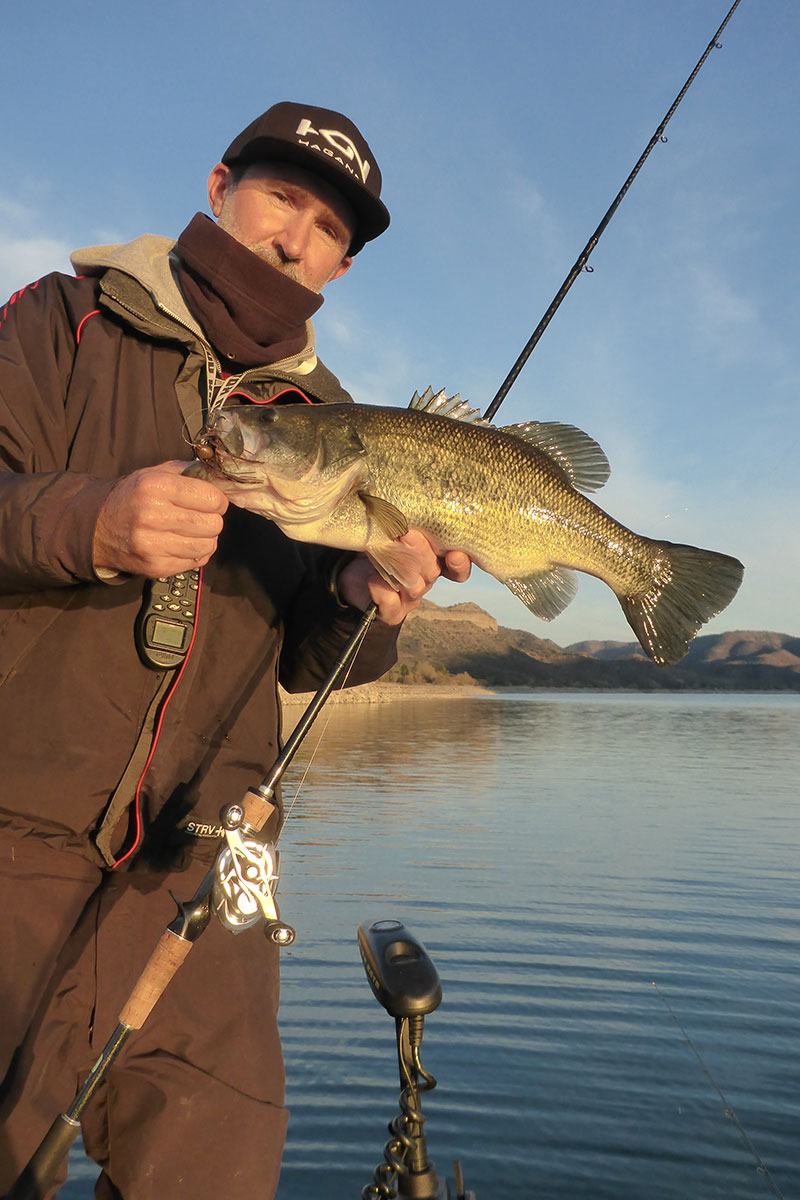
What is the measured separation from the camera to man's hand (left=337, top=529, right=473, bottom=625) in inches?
125

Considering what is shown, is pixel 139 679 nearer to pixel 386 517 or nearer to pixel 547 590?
pixel 386 517

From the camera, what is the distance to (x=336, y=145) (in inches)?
135

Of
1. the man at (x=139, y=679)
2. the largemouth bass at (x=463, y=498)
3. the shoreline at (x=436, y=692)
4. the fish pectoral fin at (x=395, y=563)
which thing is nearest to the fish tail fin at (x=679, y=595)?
the largemouth bass at (x=463, y=498)

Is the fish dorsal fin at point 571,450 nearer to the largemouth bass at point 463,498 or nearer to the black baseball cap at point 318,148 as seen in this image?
the largemouth bass at point 463,498

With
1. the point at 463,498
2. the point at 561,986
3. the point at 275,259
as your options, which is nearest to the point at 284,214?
the point at 275,259

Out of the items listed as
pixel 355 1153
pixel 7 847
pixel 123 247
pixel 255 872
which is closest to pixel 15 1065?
pixel 7 847

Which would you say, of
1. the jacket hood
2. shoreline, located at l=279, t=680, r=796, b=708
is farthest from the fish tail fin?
shoreline, located at l=279, t=680, r=796, b=708

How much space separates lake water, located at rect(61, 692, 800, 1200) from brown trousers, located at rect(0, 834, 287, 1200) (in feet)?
7.31

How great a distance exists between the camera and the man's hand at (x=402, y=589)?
10.4 feet

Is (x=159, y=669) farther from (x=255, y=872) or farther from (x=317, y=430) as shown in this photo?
(x=317, y=430)

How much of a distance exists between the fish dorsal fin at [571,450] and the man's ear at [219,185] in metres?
1.42

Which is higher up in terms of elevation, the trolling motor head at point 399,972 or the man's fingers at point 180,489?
the man's fingers at point 180,489

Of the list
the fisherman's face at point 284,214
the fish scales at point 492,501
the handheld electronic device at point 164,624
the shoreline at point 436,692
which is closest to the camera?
the handheld electronic device at point 164,624

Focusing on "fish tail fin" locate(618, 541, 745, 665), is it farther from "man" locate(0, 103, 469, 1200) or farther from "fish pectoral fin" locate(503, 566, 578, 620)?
"man" locate(0, 103, 469, 1200)
